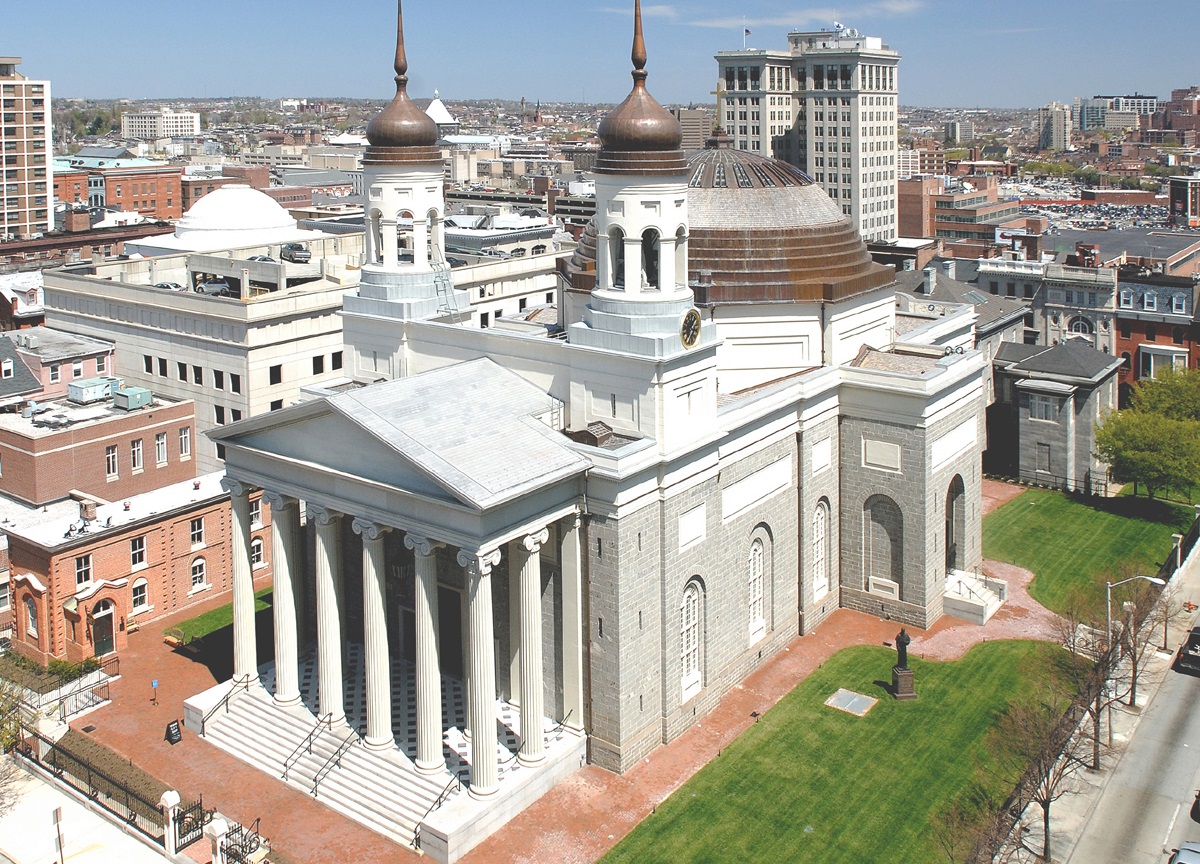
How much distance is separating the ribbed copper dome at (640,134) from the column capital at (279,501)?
15.7 m

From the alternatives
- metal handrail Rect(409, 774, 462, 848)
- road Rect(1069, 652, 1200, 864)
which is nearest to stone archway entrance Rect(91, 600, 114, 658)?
metal handrail Rect(409, 774, 462, 848)

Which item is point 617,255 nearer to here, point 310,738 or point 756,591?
point 756,591

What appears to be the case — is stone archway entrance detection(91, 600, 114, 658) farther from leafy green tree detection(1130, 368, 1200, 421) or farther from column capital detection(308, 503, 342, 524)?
leafy green tree detection(1130, 368, 1200, 421)

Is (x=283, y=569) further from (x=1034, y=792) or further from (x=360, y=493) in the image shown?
(x=1034, y=792)

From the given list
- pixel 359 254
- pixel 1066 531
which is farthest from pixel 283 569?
pixel 359 254

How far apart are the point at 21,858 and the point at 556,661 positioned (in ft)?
58.5

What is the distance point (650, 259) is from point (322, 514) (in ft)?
47.1

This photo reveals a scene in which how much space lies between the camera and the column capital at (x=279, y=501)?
141ft

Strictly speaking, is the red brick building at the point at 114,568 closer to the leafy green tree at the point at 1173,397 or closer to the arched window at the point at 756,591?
the arched window at the point at 756,591

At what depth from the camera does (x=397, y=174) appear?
47.9 meters

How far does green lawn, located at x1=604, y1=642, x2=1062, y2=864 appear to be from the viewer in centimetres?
3803

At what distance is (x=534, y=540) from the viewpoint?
39062 millimetres

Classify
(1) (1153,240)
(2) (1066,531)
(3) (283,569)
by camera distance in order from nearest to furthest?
1. (3) (283,569)
2. (2) (1066,531)
3. (1) (1153,240)

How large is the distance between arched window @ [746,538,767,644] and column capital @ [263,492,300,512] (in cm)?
1786
